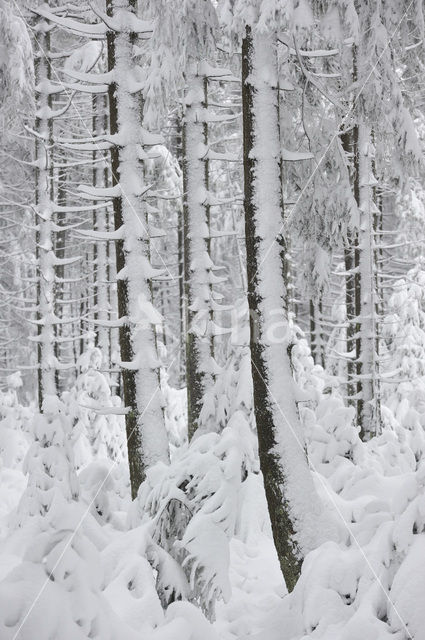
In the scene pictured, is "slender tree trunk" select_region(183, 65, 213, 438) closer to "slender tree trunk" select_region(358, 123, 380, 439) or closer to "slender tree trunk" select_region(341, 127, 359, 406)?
"slender tree trunk" select_region(341, 127, 359, 406)

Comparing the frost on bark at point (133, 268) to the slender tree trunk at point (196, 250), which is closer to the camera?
the frost on bark at point (133, 268)

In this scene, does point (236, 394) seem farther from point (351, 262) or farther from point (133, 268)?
point (351, 262)

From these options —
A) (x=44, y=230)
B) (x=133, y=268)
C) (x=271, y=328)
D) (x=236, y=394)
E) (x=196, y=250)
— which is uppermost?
(x=44, y=230)

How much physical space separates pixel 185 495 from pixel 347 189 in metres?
5.15

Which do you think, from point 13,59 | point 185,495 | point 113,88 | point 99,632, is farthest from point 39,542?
point 13,59

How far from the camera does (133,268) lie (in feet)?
26.8

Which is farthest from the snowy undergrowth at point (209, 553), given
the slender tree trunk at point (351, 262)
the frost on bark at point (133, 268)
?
the slender tree trunk at point (351, 262)

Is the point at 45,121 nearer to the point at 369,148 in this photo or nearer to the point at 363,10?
the point at 369,148

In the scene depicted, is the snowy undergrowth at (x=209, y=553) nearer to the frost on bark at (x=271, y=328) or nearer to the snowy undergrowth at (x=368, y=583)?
the snowy undergrowth at (x=368, y=583)

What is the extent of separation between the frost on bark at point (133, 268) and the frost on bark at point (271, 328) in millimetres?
2126

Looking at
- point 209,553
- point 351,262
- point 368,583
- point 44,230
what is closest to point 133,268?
point 209,553

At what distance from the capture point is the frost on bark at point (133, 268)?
8.02 meters

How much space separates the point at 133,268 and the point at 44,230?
19.0ft

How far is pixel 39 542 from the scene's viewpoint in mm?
3092
